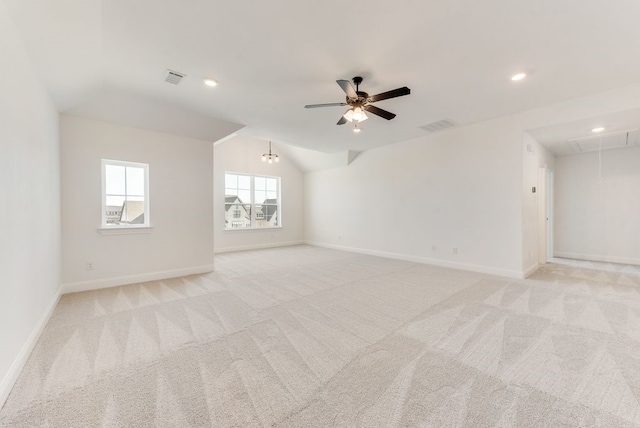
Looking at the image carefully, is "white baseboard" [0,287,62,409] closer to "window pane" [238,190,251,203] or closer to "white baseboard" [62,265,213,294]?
"white baseboard" [62,265,213,294]

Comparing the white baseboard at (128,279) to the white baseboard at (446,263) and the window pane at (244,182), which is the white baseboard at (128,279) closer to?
the window pane at (244,182)

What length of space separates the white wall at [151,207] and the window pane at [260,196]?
3.16 meters

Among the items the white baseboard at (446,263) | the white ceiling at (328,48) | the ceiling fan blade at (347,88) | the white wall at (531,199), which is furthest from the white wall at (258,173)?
the white wall at (531,199)

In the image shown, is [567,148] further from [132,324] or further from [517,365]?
[132,324]

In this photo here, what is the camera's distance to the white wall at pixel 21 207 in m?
1.78

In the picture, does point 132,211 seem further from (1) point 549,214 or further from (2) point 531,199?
(1) point 549,214

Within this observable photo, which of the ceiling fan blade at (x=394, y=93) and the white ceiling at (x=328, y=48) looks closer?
the white ceiling at (x=328, y=48)

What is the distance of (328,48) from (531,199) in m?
4.68

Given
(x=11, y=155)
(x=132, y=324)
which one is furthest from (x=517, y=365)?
(x=11, y=155)

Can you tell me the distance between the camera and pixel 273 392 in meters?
1.69

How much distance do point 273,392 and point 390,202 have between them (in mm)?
5383

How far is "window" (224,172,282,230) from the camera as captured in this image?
7645mm

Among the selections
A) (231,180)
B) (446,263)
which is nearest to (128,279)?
(231,180)

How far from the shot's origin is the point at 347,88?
272 centimetres
